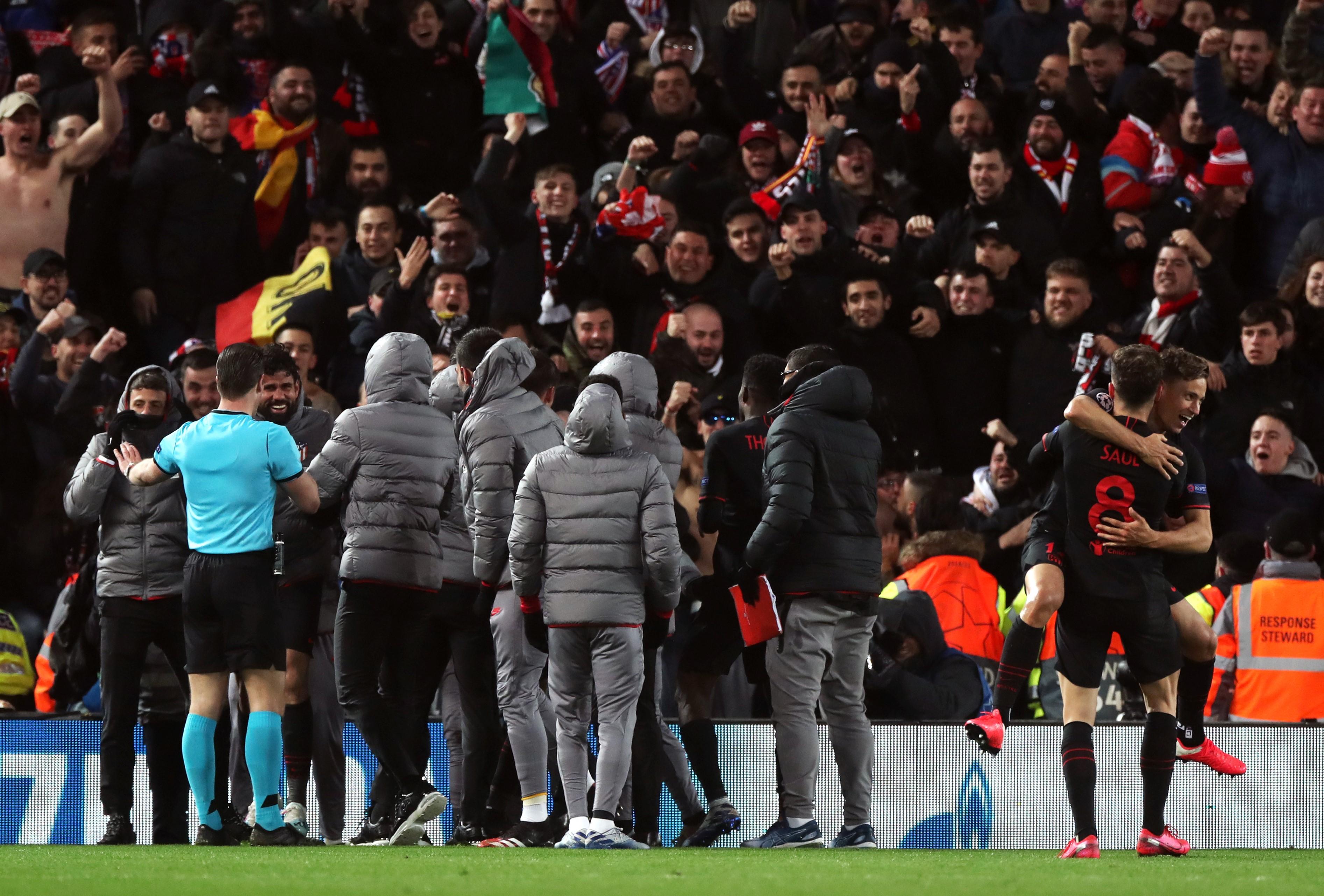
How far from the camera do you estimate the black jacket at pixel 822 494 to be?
842cm

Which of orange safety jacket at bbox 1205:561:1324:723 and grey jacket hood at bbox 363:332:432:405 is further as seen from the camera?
orange safety jacket at bbox 1205:561:1324:723

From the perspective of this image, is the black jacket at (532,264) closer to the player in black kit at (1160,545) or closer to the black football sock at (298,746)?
the black football sock at (298,746)

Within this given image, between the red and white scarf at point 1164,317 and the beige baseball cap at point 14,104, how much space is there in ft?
24.9

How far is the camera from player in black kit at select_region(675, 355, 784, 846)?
8.79m

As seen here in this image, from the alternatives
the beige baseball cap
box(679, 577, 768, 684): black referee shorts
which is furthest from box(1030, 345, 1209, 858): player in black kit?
the beige baseball cap

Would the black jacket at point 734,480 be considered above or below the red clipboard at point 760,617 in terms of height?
above

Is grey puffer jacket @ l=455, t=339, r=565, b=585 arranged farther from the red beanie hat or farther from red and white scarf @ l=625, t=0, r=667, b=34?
red and white scarf @ l=625, t=0, r=667, b=34

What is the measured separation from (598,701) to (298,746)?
1.52 meters

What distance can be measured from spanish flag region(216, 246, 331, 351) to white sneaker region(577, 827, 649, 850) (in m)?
5.68

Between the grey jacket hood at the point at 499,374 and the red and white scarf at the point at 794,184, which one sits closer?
the grey jacket hood at the point at 499,374

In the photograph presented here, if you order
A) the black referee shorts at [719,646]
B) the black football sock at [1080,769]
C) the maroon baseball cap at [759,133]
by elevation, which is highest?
the maroon baseball cap at [759,133]

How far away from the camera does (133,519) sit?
8703mm

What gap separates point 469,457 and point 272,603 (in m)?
1.10

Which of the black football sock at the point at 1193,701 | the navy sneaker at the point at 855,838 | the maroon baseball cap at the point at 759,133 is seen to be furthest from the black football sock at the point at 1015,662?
the maroon baseball cap at the point at 759,133
